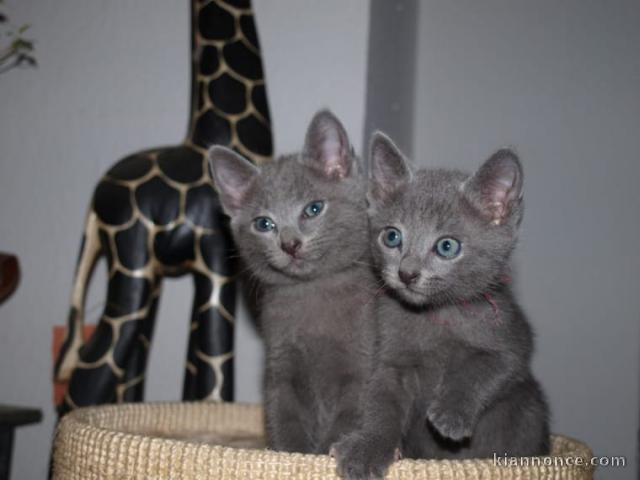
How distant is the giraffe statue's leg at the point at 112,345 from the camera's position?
1.61 metres

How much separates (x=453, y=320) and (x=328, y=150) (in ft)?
1.44

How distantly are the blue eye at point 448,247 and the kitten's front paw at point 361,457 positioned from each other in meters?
0.31

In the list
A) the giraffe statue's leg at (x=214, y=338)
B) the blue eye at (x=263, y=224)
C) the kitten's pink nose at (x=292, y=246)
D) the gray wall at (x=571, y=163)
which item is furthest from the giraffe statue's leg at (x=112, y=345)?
the gray wall at (x=571, y=163)

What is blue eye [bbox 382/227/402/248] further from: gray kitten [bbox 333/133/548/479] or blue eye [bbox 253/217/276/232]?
blue eye [bbox 253/217/276/232]

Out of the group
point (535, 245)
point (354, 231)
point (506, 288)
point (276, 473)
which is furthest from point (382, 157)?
point (535, 245)

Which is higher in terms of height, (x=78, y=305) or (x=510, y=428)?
(x=78, y=305)

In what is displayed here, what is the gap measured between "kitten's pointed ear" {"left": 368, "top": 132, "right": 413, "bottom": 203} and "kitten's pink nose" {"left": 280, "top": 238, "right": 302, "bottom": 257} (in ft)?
0.52

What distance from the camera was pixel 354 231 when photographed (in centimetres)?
133

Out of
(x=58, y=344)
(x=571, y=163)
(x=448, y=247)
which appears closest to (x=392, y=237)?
(x=448, y=247)

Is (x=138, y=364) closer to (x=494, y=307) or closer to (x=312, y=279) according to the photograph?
(x=312, y=279)

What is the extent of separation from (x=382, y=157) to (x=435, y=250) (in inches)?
8.4

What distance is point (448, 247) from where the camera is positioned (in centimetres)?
112

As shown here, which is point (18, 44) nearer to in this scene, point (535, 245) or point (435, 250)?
point (435, 250)

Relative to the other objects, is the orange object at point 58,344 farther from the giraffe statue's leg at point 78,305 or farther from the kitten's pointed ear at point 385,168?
the kitten's pointed ear at point 385,168
